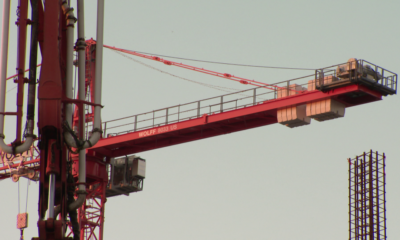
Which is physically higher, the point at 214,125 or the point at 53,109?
the point at 214,125

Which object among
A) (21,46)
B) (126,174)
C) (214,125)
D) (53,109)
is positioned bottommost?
(53,109)

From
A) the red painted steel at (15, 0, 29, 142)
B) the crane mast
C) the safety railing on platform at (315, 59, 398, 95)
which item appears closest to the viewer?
the crane mast

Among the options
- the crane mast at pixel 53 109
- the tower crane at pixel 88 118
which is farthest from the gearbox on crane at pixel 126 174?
the crane mast at pixel 53 109

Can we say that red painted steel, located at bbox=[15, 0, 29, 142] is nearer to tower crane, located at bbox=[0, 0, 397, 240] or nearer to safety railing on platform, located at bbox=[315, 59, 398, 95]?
tower crane, located at bbox=[0, 0, 397, 240]

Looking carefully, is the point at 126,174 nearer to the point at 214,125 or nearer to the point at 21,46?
the point at 214,125

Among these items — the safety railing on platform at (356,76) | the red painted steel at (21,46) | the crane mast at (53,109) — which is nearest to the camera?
the crane mast at (53,109)

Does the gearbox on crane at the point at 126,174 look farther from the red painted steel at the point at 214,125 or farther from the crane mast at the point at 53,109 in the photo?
the crane mast at the point at 53,109

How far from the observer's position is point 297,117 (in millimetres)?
55156

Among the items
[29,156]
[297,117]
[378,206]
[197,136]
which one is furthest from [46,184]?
[378,206]

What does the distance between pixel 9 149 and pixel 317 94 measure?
33.1 m

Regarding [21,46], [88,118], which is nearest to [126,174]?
[88,118]

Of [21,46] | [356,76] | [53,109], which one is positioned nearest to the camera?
[53,109]

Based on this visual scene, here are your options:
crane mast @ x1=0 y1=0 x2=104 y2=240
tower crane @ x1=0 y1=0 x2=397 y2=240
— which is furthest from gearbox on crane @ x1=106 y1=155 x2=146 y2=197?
crane mast @ x1=0 y1=0 x2=104 y2=240

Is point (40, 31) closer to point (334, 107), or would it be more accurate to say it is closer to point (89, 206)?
point (334, 107)
